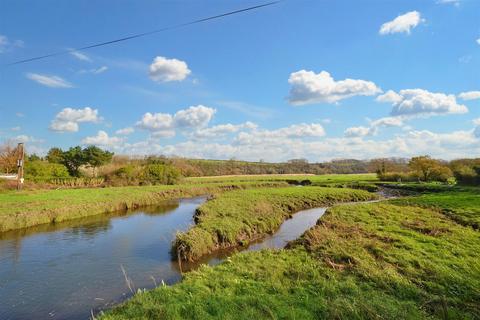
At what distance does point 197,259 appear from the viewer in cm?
1300

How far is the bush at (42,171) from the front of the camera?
43.9 metres

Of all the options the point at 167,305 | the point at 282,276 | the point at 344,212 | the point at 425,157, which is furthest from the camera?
the point at 425,157

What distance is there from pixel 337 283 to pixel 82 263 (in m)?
9.93

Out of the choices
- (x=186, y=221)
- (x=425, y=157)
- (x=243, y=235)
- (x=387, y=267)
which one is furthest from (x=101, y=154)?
(x=425, y=157)

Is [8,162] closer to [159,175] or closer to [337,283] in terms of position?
[159,175]

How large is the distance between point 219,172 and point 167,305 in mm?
93684

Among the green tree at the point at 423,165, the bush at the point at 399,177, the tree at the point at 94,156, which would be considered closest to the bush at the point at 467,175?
the green tree at the point at 423,165

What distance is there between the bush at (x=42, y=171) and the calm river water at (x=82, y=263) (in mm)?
27755

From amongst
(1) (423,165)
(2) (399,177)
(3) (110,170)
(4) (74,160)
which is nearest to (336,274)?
(3) (110,170)

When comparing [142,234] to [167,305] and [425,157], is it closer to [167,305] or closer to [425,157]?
[167,305]

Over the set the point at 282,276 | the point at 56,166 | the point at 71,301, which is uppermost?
the point at 56,166

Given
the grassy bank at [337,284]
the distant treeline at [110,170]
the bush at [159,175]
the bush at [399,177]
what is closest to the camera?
the grassy bank at [337,284]

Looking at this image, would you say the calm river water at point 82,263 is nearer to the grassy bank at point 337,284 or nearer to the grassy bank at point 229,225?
the grassy bank at point 229,225

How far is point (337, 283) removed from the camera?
8.27 m
